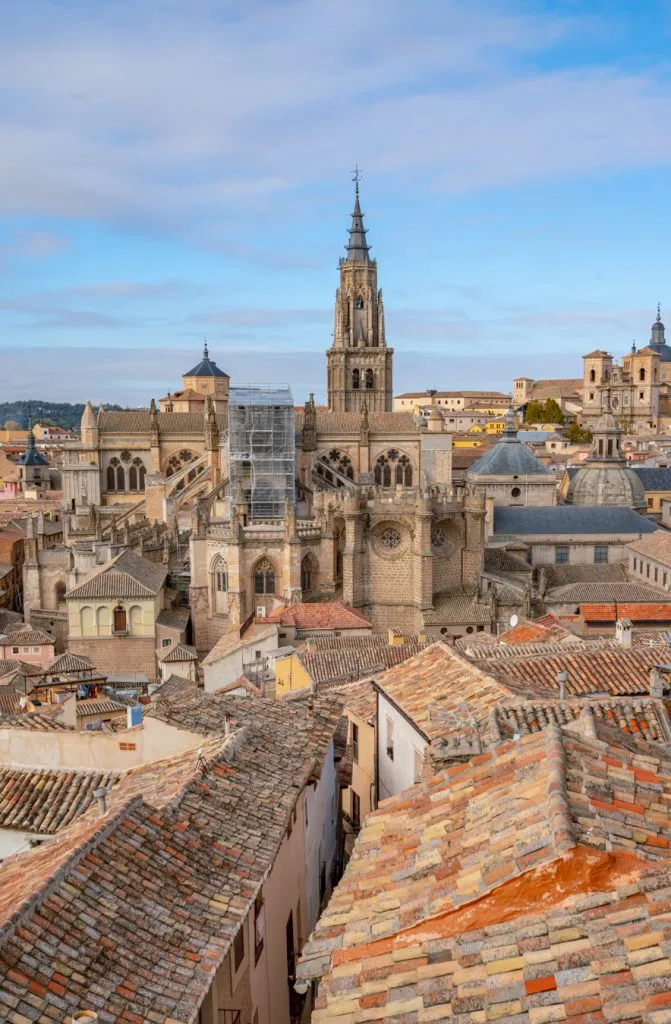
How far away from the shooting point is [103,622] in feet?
128

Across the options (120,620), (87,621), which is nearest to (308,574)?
(120,620)

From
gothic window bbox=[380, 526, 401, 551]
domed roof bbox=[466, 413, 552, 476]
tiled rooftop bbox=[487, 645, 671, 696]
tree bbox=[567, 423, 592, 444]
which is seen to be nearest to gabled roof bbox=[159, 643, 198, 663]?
gothic window bbox=[380, 526, 401, 551]

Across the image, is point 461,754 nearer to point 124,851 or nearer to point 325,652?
point 124,851

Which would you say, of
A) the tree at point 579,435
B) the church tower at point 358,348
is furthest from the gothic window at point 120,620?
the tree at point 579,435

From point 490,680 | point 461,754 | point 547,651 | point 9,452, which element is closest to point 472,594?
point 547,651

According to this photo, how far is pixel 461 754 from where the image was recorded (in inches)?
A: 397

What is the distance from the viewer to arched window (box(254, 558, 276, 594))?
132 feet

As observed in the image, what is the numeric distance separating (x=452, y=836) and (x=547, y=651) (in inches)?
397

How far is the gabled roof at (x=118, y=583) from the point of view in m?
38.6

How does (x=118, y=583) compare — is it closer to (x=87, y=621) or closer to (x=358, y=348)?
(x=87, y=621)

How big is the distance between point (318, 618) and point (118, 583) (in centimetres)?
1018

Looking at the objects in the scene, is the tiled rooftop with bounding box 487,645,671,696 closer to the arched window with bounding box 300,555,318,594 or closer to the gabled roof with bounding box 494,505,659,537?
the arched window with bounding box 300,555,318,594

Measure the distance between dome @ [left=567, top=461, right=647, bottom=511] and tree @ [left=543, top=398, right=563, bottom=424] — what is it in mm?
67967

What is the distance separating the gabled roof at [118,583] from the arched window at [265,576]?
13.1ft
